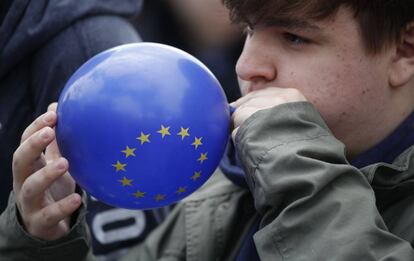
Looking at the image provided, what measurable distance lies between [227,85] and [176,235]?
7.85 ft

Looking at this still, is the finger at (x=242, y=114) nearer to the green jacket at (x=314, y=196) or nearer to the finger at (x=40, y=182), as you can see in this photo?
the green jacket at (x=314, y=196)

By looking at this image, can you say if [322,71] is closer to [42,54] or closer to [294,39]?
[294,39]

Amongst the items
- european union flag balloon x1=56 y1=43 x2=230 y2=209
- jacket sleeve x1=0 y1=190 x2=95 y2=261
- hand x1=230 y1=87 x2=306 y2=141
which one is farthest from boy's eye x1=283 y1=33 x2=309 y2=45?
jacket sleeve x1=0 y1=190 x2=95 y2=261

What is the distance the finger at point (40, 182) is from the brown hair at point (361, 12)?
721 millimetres

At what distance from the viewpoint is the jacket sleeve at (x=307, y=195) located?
225cm

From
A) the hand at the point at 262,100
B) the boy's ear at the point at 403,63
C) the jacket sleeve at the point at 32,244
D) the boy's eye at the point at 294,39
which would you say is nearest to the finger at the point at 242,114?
the hand at the point at 262,100

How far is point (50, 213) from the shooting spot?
2.58 metres

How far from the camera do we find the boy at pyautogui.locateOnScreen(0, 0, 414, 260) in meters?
2.30

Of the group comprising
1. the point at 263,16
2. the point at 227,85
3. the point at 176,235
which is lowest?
the point at 227,85

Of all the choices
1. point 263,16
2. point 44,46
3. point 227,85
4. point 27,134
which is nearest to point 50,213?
point 27,134

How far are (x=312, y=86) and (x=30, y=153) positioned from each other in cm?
86

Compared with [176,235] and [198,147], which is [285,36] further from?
[176,235]

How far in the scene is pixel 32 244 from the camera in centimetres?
269

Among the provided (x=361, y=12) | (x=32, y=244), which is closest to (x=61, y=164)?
(x=32, y=244)
